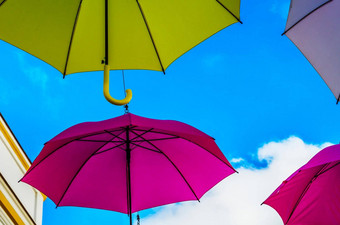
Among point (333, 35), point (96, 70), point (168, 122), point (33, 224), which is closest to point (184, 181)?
point (168, 122)

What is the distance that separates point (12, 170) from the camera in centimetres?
868

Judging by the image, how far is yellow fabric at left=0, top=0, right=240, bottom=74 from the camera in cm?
449

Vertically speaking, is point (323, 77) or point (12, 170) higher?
point (12, 170)

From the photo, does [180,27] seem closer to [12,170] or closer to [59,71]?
[59,71]

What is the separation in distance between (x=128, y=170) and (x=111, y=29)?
1755mm

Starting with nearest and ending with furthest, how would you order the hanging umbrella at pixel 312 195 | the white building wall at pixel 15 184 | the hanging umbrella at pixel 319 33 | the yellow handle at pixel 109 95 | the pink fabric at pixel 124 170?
the yellow handle at pixel 109 95 → the hanging umbrella at pixel 319 33 → the pink fabric at pixel 124 170 → the hanging umbrella at pixel 312 195 → the white building wall at pixel 15 184

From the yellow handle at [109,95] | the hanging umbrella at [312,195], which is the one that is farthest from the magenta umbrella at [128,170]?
the yellow handle at [109,95]

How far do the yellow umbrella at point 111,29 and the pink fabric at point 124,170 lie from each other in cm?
97

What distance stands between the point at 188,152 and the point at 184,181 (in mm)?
371

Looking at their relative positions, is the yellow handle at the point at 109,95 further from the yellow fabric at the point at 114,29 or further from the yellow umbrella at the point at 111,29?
the yellow fabric at the point at 114,29

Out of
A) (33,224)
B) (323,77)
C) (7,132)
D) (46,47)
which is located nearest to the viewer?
(46,47)

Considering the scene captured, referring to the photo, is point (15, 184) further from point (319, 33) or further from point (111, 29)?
point (319, 33)

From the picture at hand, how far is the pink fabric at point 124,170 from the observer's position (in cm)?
529

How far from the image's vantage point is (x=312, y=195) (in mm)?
5613
